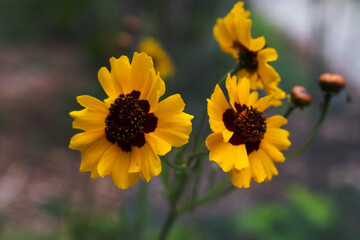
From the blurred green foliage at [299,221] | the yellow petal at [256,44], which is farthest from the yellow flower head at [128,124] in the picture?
the blurred green foliage at [299,221]

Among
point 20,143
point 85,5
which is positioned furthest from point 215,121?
point 85,5

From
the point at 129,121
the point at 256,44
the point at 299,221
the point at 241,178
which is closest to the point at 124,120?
the point at 129,121

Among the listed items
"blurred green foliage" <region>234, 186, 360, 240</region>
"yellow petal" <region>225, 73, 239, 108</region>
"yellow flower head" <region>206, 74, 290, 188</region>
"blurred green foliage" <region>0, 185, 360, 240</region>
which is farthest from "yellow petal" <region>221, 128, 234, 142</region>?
"blurred green foliage" <region>234, 186, 360, 240</region>

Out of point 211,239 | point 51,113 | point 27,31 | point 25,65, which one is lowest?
point 211,239

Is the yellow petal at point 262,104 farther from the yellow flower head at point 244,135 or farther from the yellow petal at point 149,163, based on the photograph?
the yellow petal at point 149,163

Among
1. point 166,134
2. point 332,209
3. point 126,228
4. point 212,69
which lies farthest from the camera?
point 212,69

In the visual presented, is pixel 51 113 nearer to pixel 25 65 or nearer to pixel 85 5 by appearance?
pixel 25 65

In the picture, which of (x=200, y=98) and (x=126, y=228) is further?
(x=200, y=98)
